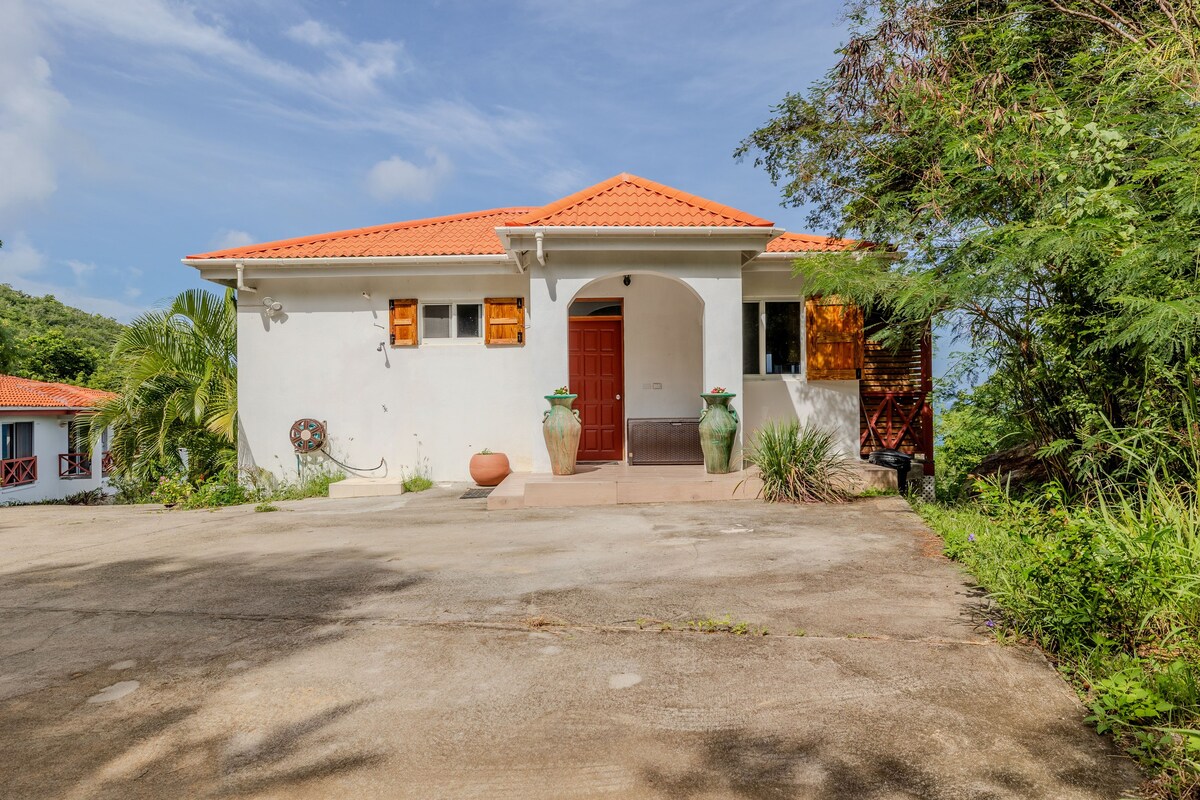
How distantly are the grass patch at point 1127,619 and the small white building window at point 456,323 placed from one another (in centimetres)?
787

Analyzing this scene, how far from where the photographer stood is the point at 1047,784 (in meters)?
1.99

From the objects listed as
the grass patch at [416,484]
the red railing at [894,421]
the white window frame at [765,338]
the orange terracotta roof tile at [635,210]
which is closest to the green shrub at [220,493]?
the grass patch at [416,484]

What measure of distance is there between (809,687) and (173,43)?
12.6 meters

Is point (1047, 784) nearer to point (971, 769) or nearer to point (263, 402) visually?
point (971, 769)

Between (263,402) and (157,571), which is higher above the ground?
(263,402)

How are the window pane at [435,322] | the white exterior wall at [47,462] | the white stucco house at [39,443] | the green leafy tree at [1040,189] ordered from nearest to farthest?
the green leafy tree at [1040,189] → the window pane at [435,322] → the white stucco house at [39,443] → the white exterior wall at [47,462]

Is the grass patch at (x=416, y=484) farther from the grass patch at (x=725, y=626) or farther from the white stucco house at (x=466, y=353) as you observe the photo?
the grass patch at (x=725, y=626)

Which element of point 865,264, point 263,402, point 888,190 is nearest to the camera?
point 865,264

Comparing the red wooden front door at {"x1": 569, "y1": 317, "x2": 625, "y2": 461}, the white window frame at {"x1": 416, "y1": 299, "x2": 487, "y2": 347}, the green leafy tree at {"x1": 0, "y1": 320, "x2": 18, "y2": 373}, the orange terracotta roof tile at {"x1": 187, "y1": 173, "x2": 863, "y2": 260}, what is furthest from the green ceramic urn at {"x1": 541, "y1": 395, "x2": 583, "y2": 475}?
the green leafy tree at {"x1": 0, "y1": 320, "x2": 18, "y2": 373}

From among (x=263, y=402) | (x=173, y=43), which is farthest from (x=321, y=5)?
(x=263, y=402)

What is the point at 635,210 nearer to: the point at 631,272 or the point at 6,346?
the point at 631,272

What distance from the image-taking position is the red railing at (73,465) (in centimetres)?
2438

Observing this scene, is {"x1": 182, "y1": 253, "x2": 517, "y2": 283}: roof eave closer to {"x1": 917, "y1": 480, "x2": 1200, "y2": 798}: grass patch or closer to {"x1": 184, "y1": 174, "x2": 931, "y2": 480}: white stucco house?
{"x1": 184, "y1": 174, "x2": 931, "y2": 480}: white stucco house

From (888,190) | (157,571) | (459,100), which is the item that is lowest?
(157,571)
